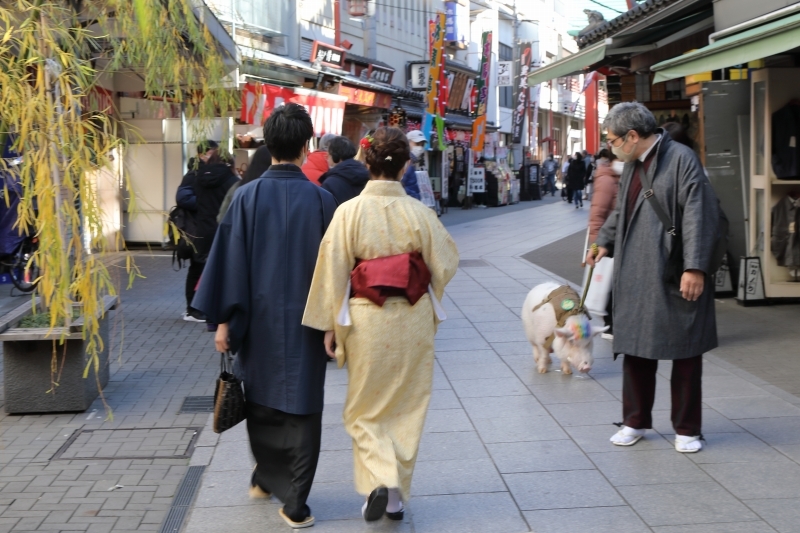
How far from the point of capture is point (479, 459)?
16.8 ft

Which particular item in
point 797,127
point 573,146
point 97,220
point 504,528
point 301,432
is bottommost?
point 504,528

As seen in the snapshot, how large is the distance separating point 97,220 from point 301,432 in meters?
1.27

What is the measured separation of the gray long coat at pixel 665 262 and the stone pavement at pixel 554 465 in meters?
0.63

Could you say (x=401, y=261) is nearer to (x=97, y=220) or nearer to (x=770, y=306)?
(x=97, y=220)

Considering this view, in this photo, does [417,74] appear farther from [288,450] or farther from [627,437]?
[288,450]

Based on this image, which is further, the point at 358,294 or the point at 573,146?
the point at 573,146

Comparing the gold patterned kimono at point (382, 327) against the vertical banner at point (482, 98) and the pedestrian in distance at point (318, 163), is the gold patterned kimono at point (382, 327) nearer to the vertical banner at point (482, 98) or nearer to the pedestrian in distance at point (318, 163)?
the pedestrian in distance at point (318, 163)

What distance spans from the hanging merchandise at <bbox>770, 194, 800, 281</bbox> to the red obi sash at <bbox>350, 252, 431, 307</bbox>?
6285mm

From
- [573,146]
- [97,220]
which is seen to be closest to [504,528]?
[97,220]

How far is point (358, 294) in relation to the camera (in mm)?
4016

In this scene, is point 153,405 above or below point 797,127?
below

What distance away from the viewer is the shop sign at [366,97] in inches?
857

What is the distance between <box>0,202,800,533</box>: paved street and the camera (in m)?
4.32

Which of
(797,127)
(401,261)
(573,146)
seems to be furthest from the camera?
(573,146)
